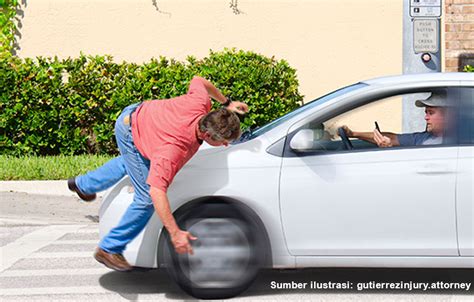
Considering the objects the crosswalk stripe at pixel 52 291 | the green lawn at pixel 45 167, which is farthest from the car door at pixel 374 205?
the green lawn at pixel 45 167

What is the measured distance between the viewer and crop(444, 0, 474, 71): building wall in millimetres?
14375

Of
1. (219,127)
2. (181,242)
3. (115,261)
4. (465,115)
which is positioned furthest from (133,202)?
(465,115)

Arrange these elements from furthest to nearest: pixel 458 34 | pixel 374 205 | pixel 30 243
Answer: pixel 458 34, pixel 30 243, pixel 374 205

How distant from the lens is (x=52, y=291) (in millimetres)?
6941

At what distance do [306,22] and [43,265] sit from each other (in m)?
7.92

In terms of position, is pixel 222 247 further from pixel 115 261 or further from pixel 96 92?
pixel 96 92

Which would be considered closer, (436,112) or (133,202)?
(133,202)

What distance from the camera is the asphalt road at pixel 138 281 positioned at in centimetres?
675

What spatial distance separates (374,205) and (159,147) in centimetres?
146

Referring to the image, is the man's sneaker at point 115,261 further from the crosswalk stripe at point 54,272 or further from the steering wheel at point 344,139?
the steering wheel at point 344,139

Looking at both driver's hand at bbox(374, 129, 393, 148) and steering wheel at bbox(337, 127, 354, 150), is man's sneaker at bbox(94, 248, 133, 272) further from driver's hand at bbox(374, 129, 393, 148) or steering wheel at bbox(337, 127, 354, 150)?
driver's hand at bbox(374, 129, 393, 148)

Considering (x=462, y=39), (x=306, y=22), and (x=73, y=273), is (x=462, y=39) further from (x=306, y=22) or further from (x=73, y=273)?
(x=73, y=273)

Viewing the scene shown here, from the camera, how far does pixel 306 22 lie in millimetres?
14789

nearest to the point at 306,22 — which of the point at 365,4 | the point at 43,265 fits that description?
the point at 365,4
